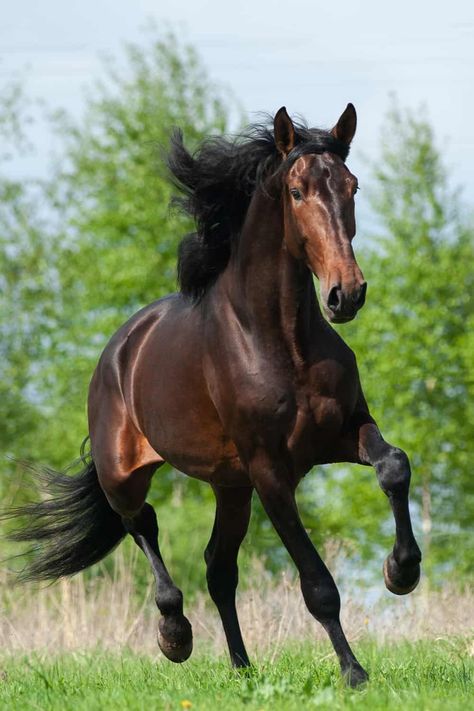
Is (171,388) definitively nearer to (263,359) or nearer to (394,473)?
(263,359)

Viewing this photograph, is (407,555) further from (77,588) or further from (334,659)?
(77,588)

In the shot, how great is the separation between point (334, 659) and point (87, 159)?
96.0ft

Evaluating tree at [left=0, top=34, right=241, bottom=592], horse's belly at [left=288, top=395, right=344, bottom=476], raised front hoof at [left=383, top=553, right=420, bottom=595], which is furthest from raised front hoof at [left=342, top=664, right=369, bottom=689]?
tree at [left=0, top=34, right=241, bottom=592]

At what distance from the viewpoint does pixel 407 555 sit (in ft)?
18.8

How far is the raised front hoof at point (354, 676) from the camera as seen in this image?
18.5 ft

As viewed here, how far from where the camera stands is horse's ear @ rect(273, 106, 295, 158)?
603 centimetres

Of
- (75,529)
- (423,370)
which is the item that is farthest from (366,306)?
(75,529)

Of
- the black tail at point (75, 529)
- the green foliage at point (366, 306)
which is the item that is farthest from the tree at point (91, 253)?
the black tail at point (75, 529)

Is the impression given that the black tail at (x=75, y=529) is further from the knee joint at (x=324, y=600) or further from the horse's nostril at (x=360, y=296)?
the horse's nostril at (x=360, y=296)

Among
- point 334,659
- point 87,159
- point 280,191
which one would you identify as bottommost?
point 334,659

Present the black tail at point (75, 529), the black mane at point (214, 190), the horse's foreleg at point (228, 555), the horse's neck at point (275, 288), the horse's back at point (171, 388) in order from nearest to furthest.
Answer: the horse's neck at point (275, 288) → the black mane at point (214, 190) → the horse's back at point (171, 388) → the horse's foreleg at point (228, 555) → the black tail at point (75, 529)

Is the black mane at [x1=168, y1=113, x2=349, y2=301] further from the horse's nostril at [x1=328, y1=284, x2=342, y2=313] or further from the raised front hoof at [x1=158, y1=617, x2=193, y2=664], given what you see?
the raised front hoof at [x1=158, y1=617, x2=193, y2=664]

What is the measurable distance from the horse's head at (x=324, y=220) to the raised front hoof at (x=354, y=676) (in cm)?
157

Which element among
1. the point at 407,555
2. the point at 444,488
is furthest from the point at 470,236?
the point at 407,555
